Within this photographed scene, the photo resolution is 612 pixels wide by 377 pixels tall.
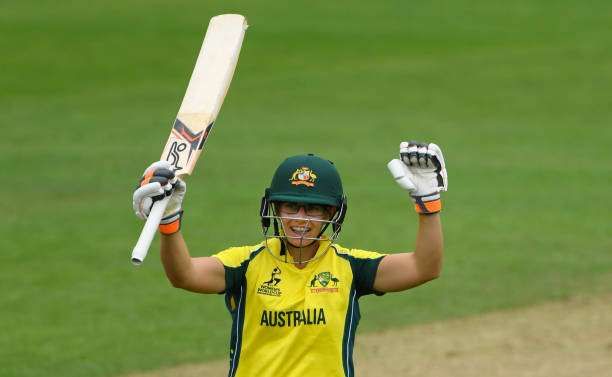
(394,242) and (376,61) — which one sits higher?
(376,61)

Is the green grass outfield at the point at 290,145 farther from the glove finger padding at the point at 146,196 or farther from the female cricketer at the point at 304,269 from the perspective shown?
the glove finger padding at the point at 146,196

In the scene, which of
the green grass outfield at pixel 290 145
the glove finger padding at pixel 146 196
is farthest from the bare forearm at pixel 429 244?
the green grass outfield at pixel 290 145

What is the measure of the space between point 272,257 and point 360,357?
3.79 m

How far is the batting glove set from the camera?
14.1 feet

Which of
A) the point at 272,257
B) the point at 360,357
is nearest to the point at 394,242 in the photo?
the point at 360,357

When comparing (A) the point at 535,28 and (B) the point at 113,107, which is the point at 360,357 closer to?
(B) the point at 113,107

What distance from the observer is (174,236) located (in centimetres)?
448

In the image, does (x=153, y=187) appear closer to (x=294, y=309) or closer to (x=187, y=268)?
(x=187, y=268)

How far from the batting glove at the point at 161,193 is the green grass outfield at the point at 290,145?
12.8ft

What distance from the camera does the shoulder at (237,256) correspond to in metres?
4.68

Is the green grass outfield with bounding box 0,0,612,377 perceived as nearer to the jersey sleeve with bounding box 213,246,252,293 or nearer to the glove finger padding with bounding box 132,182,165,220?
the jersey sleeve with bounding box 213,246,252,293

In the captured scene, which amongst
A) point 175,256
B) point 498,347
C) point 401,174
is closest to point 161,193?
point 175,256

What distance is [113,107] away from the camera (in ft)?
62.0

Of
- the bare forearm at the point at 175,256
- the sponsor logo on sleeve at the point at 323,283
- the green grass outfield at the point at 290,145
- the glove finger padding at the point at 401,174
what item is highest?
the green grass outfield at the point at 290,145
